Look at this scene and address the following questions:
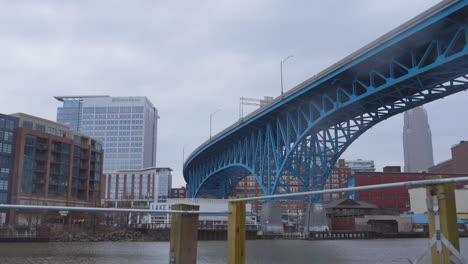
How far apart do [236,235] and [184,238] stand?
2.01 feet

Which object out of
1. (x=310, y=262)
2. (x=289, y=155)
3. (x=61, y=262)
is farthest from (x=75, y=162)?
(x=310, y=262)

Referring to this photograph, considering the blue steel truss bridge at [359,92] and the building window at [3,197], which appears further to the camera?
the building window at [3,197]

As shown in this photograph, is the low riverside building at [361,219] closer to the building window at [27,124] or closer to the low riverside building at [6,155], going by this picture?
the low riverside building at [6,155]

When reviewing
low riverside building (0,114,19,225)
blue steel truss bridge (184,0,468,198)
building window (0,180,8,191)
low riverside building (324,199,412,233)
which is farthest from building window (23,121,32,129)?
low riverside building (324,199,412,233)

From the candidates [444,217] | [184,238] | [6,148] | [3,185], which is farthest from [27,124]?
[444,217]

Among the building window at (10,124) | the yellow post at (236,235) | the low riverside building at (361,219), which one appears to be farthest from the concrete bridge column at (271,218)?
the yellow post at (236,235)

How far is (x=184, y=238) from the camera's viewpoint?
5438 mm

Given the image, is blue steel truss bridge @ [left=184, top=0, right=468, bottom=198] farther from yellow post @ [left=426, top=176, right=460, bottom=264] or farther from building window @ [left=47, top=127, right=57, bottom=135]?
building window @ [left=47, top=127, right=57, bottom=135]

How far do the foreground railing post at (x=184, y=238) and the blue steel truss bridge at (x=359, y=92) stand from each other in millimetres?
31476

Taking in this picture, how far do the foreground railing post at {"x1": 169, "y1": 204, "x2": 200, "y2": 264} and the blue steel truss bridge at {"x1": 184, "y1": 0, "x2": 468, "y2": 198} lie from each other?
31.5 m

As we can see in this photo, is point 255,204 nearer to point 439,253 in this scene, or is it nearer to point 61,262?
point 61,262

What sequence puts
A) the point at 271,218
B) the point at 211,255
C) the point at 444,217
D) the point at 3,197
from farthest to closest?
the point at 3,197, the point at 271,218, the point at 211,255, the point at 444,217

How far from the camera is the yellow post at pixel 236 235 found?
5.42 meters

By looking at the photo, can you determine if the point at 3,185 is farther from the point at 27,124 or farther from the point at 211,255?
the point at 211,255
